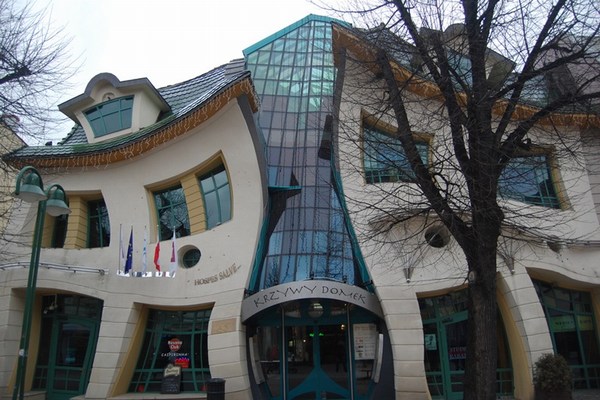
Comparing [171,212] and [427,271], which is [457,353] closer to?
[427,271]

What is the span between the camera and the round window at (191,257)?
45.5ft

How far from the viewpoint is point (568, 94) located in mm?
7727

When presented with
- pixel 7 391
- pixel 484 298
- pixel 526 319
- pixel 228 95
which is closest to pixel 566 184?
pixel 526 319

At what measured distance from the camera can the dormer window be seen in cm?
1636

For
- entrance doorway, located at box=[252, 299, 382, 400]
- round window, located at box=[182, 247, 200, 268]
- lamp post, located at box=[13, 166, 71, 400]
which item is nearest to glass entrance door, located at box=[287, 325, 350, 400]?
entrance doorway, located at box=[252, 299, 382, 400]

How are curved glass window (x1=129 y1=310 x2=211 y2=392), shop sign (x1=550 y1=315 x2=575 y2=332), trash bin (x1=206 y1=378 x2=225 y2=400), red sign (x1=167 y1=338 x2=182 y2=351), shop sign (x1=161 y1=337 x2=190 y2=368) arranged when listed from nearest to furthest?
trash bin (x1=206 y1=378 x2=225 y2=400)
curved glass window (x1=129 y1=310 x2=211 y2=392)
shop sign (x1=161 y1=337 x2=190 y2=368)
red sign (x1=167 y1=338 x2=182 y2=351)
shop sign (x1=550 y1=315 x2=575 y2=332)

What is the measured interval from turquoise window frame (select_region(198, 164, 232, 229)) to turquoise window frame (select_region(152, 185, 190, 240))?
69 centimetres

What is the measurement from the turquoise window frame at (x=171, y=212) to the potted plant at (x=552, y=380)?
9.97 metres

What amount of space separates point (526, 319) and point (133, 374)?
35.0ft

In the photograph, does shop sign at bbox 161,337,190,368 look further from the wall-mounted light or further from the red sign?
the wall-mounted light

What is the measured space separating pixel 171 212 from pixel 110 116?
4489 mm

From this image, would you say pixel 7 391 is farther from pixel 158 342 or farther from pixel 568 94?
pixel 568 94

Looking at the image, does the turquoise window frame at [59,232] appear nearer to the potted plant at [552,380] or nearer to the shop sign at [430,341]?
the shop sign at [430,341]

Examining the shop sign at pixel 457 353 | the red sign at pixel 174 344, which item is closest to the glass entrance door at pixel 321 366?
the shop sign at pixel 457 353
